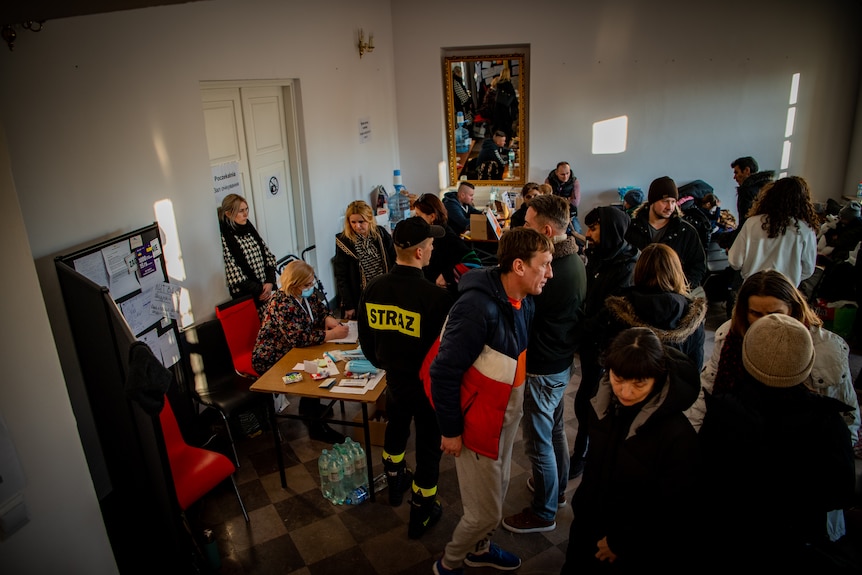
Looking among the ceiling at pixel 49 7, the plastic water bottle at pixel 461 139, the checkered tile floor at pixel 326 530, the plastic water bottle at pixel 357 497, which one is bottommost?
the checkered tile floor at pixel 326 530

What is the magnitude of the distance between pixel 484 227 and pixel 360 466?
306 cm

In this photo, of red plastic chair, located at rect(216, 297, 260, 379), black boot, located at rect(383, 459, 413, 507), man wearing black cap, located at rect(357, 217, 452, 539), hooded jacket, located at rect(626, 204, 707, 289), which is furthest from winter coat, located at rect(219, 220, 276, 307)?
hooded jacket, located at rect(626, 204, 707, 289)

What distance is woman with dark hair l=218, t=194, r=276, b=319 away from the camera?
14.9 feet

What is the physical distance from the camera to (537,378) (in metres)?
3.09

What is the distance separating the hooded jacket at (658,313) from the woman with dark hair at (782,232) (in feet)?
4.96

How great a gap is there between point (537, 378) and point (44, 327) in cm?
213

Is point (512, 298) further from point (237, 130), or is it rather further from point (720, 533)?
point (237, 130)

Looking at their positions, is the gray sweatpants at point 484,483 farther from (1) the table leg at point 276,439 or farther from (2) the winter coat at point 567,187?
(2) the winter coat at point 567,187

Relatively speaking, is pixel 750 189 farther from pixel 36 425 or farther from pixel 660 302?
pixel 36 425

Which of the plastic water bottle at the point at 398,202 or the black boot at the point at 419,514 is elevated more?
the plastic water bottle at the point at 398,202

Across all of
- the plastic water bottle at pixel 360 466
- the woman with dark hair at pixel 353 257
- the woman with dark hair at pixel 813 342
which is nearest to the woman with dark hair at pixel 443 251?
the woman with dark hair at pixel 353 257

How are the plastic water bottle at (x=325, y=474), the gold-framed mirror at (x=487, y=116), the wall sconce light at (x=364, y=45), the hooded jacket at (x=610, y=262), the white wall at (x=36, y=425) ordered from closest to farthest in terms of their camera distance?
the white wall at (x=36, y=425) < the hooded jacket at (x=610, y=262) < the plastic water bottle at (x=325, y=474) < the wall sconce light at (x=364, y=45) < the gold-framed mirror at (x=487, y=116)

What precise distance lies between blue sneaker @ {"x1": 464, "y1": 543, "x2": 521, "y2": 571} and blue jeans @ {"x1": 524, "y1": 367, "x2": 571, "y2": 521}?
32cm

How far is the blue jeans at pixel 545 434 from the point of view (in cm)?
310
